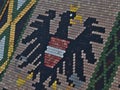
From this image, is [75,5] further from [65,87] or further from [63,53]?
[65,87]

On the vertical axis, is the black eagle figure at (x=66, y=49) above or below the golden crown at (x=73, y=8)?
below

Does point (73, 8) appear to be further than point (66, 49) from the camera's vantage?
Yes

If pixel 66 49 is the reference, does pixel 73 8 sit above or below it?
above

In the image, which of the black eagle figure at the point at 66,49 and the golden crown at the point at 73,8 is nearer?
the black eagle figure at the point at 66,49

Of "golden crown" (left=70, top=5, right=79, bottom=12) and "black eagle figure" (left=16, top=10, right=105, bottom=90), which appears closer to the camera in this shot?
"black eagle figure" (left=16, top=10, right=105, bottom=90)

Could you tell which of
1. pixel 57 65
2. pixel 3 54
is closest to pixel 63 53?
pixel 57 65

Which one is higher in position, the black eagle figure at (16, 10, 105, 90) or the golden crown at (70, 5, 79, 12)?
the golden crown at (70, 5, 79, 12)

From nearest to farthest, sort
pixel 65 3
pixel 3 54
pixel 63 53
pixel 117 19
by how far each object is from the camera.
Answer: pixel 117 19 < pixel 63 53 < pixel 65 3 < pixel 3 54

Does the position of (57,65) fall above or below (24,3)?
below
